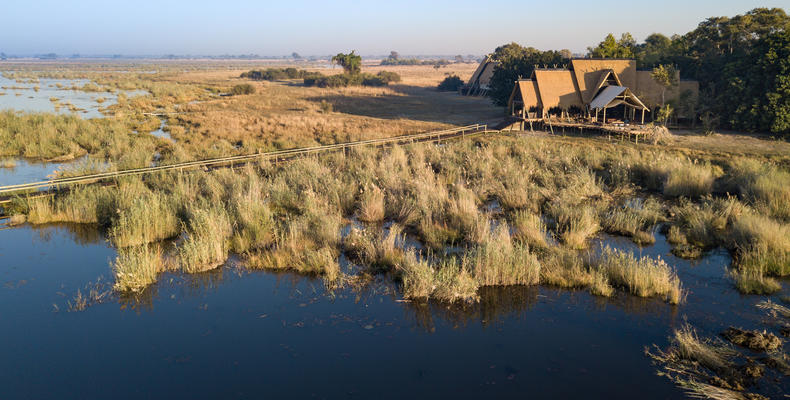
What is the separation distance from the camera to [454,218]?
12.1 meters

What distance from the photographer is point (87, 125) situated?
25641 millimetres

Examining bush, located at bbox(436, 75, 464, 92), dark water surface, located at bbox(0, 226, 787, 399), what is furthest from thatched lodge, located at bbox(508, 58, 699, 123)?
bush, located at bbox(436, 75, 464, 92)

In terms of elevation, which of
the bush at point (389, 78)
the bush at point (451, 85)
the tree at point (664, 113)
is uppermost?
the bush at point (389, 78)

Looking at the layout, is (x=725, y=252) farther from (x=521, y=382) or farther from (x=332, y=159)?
(x=332, y=159)

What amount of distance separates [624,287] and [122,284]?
9.40 meters

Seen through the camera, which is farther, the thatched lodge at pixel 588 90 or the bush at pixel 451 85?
the bush at pixel 451 85

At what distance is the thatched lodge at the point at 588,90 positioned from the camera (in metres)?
26.9

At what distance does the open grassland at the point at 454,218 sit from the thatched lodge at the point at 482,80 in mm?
32274

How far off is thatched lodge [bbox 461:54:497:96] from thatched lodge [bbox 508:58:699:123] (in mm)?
20511

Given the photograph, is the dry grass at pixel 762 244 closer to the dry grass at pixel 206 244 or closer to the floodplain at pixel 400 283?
the floodplain at pixel 400 283

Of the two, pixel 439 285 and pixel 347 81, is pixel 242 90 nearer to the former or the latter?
pixel 347 81

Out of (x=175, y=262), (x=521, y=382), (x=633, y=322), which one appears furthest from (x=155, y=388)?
(x=633, y=322)

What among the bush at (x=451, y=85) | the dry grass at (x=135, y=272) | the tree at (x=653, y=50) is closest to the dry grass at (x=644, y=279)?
the dry grass at (x=135, y=272)

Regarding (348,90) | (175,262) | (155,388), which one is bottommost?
(155,388)
